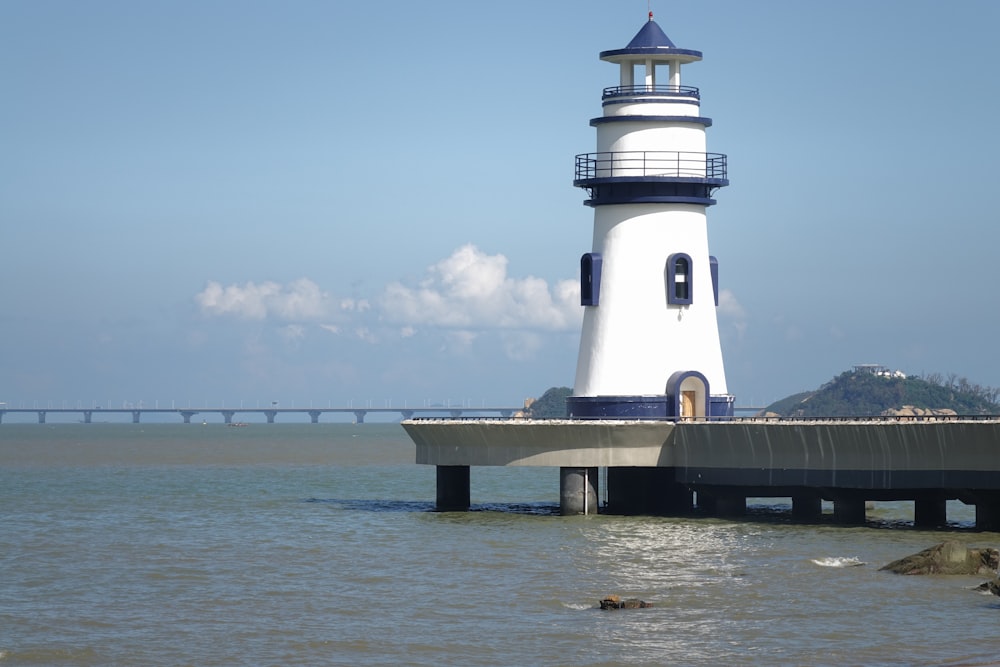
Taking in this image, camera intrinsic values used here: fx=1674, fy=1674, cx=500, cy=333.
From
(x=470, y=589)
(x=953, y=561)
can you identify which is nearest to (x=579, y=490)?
(x=470, y=589)

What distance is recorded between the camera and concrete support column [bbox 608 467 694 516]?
165 ft

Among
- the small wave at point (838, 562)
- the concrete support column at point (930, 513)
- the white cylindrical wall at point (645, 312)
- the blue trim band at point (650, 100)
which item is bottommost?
the small wave at point (838, 562)

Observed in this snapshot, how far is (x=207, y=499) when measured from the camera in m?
66.3

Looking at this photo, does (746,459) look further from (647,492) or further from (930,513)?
(930,513)

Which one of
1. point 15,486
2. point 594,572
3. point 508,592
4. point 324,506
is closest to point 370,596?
point 508,592

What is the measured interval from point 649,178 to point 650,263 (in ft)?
→ 8.37

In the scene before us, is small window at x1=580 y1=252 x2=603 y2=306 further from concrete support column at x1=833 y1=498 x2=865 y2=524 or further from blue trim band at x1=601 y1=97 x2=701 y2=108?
concrete support column at x1=833 y1=498 x2=865 y2=524

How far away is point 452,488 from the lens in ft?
174

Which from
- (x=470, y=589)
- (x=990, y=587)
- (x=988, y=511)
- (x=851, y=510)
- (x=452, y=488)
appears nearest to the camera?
(x=990, y=587)

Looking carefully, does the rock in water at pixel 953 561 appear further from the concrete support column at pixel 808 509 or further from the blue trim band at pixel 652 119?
the blue trim band at pixel 652 119

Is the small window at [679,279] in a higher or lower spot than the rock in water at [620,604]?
higher

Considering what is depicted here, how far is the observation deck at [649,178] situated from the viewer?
165 ft

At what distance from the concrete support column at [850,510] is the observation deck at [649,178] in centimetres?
1025

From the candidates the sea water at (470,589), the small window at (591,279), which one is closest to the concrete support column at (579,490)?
the sea water at (470,589)
